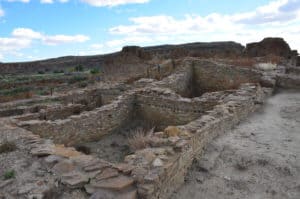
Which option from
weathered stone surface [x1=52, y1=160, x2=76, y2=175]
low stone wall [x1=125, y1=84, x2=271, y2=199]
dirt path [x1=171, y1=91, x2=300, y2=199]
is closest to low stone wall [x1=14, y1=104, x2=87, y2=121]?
weathered stone surface [x1=52, y1=160, x2=76, y2=175]

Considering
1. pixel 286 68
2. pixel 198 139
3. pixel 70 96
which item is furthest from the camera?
pixel 286 68

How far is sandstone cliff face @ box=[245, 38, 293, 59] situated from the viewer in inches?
779

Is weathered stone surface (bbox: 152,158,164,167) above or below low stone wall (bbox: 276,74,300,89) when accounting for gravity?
below

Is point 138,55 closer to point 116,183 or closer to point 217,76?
point 217,76

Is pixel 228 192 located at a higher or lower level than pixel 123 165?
lower

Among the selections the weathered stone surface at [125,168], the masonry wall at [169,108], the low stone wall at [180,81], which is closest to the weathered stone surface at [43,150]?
the weathered stone surface at [125,168]

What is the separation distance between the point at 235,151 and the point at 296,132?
1.71 m

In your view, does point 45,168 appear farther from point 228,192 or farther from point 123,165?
point 228,192

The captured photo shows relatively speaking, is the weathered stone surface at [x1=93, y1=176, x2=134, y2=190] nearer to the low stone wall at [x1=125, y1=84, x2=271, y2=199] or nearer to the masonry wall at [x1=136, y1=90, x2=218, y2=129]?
the low stone wall at [x1=125, y1=84, x2=271, y2=199]

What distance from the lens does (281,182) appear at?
14.4 feet

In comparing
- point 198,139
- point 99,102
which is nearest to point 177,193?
point 198,139

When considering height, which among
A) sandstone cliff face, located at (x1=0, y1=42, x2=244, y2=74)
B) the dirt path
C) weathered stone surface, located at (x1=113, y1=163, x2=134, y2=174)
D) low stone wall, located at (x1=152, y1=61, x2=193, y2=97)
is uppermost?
sandstone cliff face, located at (x1=0, y1=42, x2=244, y2=74)

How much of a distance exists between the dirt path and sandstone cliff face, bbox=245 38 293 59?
1473 cm

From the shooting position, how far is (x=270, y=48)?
20.5m
